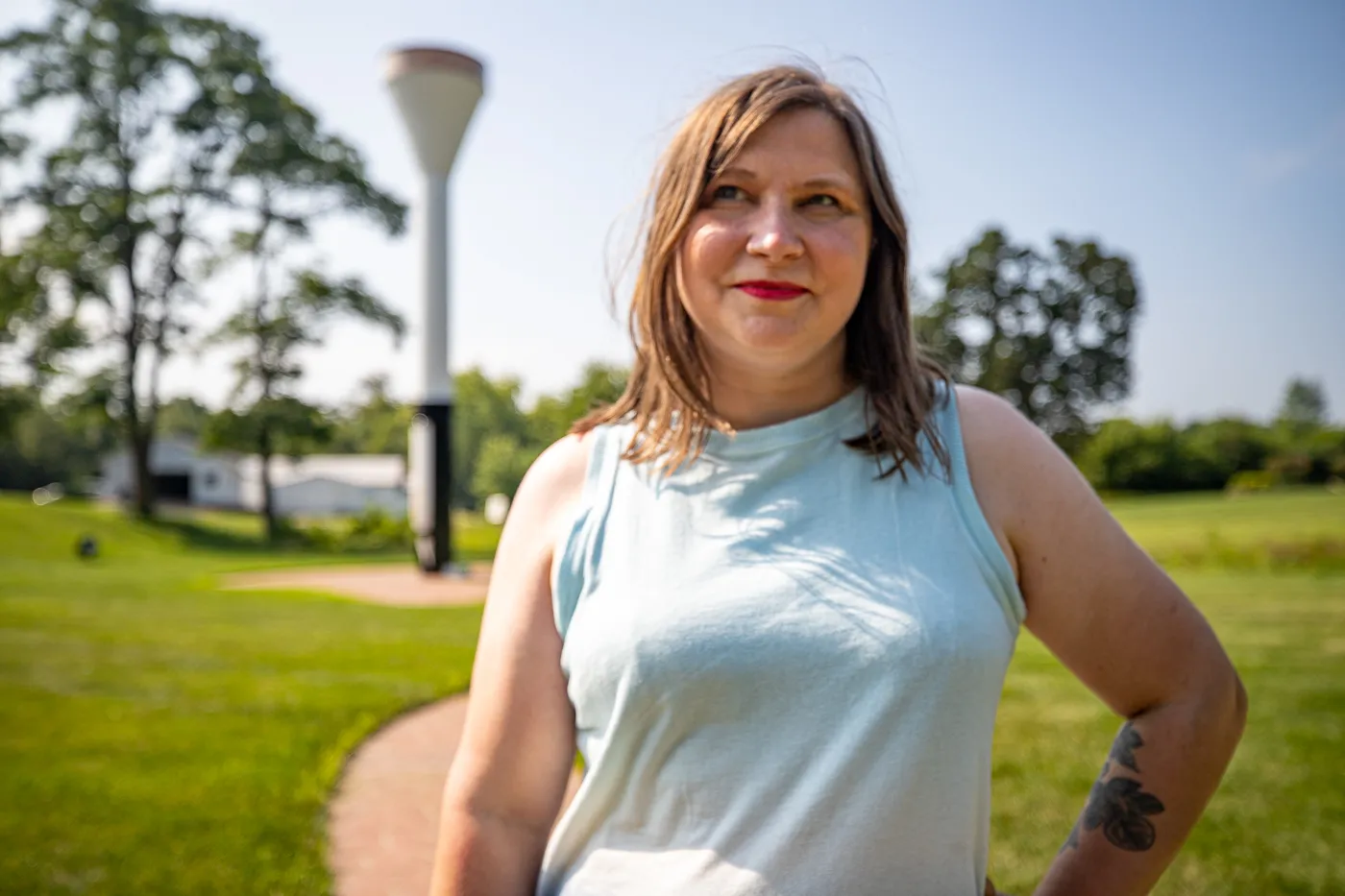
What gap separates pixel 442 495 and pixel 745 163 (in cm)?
1515

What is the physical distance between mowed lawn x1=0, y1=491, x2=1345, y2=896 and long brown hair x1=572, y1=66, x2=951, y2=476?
8.71 ft

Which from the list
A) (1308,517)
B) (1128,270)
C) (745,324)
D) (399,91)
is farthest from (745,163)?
(1308,517)

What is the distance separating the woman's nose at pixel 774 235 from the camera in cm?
125

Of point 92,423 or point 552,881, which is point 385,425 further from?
point 552,881

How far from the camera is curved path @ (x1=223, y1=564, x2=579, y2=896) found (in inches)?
133

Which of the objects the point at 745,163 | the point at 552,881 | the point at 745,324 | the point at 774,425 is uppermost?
the point at 745,163

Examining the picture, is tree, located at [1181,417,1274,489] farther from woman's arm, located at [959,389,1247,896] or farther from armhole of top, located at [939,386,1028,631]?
armhole of top, located at [939,386,1028,631]

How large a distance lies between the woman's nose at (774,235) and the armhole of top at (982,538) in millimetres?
322

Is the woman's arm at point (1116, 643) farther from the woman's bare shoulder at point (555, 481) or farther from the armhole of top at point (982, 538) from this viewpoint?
the woman's bare shoulder at point (555, 481)

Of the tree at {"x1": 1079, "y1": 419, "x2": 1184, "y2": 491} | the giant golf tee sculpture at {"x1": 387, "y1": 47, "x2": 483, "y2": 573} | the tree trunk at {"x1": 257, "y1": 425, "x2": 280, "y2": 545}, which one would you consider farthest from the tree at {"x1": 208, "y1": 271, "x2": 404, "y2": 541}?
the tree at {"x1": 1079, "y1": 419, "x2": 1184, "y2": 491}

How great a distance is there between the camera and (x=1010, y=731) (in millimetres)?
5152

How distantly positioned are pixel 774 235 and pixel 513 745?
0.77 meters

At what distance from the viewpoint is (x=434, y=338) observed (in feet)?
51.2

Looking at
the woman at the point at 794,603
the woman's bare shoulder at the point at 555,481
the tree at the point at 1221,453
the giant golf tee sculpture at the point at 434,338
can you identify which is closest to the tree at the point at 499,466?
the giant golf tee sculpture at the point at 434,338
